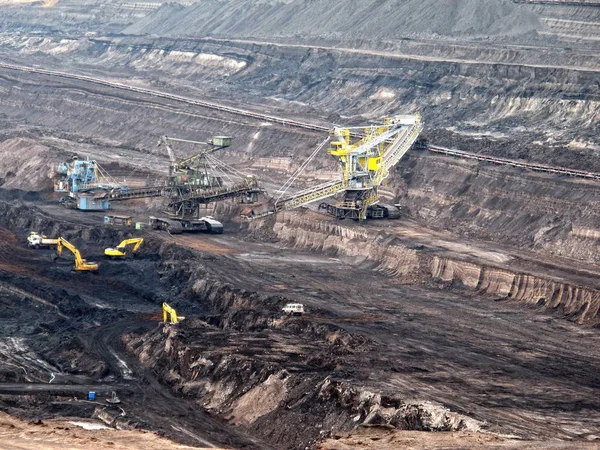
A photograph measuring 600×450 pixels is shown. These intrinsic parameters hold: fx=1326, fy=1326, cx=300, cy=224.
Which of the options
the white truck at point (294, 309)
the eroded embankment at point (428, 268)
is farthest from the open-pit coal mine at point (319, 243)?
the eroded embankment at point (428, 268)

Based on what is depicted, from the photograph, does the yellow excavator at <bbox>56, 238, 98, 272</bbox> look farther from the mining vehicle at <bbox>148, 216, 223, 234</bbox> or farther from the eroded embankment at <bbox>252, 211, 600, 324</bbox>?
the eroded embankment at <bbox>252, 211, 600, 324</bbox>

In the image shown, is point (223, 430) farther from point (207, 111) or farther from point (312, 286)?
point (207, 111)

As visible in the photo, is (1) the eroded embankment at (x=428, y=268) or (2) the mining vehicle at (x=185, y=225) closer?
(1) the eroded embankment at (x=428, y=268)

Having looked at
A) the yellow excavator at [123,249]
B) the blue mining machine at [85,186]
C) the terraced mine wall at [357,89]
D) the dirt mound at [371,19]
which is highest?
the dirt mound at [371,19]

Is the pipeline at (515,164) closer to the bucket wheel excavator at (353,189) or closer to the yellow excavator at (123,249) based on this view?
the bucket wheel excavator at (353,189)

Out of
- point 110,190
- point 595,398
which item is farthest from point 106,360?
point 110,190

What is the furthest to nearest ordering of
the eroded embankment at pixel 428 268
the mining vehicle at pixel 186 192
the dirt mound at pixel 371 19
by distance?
the dirt mound at pixel 371 19 → the mining vehicle at pixel 186 192 → the eroded embankment at pixel 428 268

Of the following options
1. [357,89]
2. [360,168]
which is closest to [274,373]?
[360,168]

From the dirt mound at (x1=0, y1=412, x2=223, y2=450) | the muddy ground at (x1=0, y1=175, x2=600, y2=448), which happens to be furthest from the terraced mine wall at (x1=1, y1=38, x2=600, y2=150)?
the dirt mound at (x1=0, y1=412, x2=223, y2=450)
